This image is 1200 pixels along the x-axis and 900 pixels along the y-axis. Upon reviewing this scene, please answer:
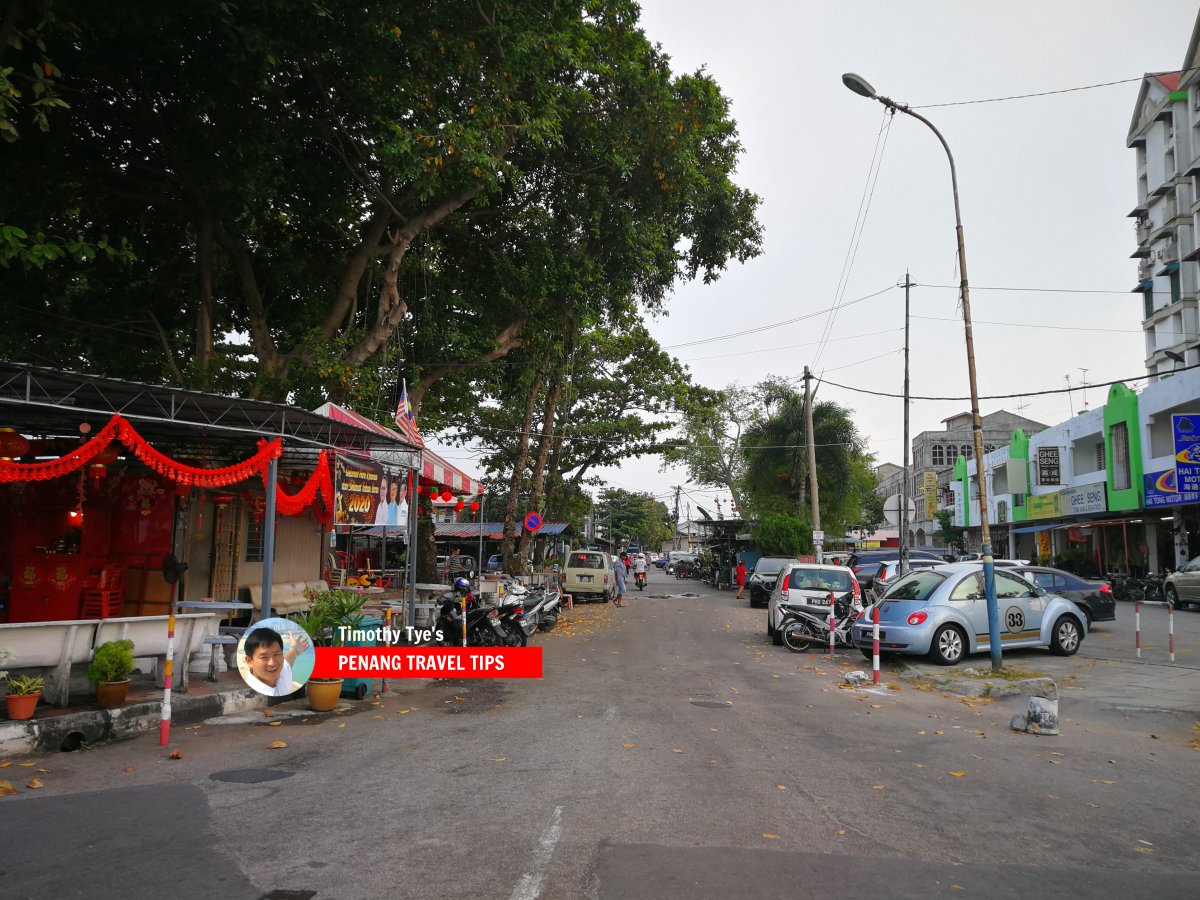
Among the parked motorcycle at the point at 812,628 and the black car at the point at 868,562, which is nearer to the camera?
the parked motorcycle at the point at 812,628

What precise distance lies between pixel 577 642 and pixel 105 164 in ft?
41.4

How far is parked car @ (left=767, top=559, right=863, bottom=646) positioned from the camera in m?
17.0

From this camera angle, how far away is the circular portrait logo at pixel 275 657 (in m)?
8.50

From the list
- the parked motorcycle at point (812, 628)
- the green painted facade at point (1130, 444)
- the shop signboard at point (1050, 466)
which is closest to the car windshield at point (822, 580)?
the parked motorcycle at point (812, 628)

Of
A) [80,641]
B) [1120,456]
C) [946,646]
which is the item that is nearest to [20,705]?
[80,641]

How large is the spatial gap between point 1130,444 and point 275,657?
35.6 m

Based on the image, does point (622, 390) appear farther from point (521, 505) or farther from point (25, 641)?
point (25, 641)

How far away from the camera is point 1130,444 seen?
110ft

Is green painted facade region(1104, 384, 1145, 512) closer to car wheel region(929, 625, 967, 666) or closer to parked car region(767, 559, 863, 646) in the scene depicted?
parked car region(767, 559, 863, 646)

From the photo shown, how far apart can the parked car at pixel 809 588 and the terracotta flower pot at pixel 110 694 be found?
12098 mm

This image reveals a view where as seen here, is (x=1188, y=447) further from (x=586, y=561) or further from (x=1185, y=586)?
(x=586, y=561)

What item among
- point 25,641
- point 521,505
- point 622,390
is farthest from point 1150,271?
point 25,641

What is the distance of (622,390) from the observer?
34.1m

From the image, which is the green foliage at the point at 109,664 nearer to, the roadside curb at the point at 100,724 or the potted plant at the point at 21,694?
the roadside curb at the point at 100,724
